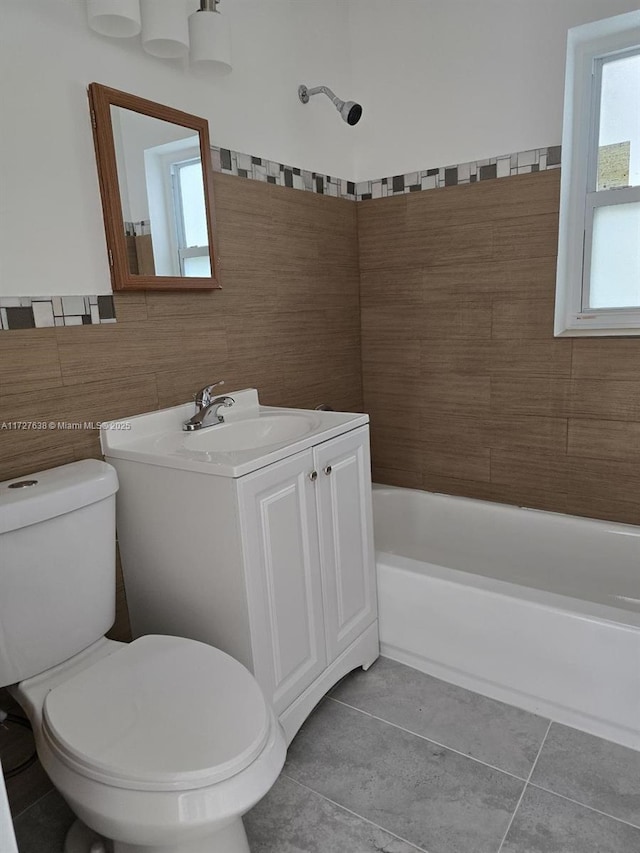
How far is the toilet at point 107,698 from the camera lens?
1019 millimetres

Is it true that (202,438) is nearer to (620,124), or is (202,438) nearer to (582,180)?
(582,180)

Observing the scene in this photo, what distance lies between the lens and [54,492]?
129 centimetres

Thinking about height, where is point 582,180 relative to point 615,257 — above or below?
above

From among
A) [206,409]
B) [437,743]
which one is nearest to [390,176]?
[206,409]

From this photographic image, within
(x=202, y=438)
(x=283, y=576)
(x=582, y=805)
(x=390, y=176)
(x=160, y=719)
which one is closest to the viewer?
(x=160, y=719)

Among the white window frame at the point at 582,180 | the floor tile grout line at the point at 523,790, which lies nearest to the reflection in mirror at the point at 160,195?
the white window frame at the point at 582,180

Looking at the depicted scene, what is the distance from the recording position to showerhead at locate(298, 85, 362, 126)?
210 cm

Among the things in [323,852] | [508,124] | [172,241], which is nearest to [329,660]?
[323,852]

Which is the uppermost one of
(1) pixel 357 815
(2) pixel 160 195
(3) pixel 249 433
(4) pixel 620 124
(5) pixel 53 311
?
(4) pixel 620 124

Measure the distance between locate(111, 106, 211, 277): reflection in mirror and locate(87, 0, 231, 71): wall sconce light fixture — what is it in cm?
19

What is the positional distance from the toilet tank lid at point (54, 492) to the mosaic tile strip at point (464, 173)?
1.77 metres

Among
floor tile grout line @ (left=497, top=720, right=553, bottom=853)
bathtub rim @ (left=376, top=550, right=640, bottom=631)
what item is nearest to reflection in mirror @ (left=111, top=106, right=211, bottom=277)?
bathtub rim @ (left=376, top=550, right=640, bottom=631)

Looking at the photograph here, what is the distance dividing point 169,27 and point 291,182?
76 cm

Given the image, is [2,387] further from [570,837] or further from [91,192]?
[570,837]
